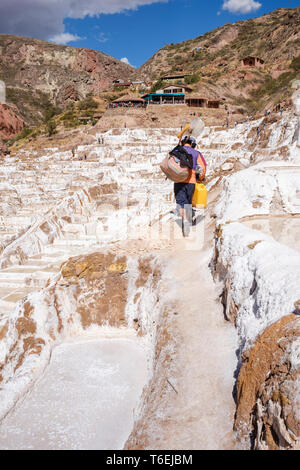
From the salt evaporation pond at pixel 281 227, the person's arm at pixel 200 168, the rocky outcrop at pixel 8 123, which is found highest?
the rocky outcrop at pixel 8 123

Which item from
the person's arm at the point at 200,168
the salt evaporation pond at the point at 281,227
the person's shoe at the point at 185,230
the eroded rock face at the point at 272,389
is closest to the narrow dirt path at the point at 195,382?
the eroded rock face at the point at 272,389

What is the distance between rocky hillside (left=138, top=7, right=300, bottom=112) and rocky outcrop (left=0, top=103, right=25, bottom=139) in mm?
27837

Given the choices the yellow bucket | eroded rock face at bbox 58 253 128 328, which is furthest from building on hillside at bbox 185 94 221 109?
eroded rock face at bbox 58 253 128 328

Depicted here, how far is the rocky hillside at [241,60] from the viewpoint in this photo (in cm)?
4206

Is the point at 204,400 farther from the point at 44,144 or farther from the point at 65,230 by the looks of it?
the point at 44,144

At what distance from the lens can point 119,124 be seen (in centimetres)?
3394

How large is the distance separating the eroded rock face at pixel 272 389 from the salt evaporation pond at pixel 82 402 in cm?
227

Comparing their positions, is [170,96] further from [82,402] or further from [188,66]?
[82,402]

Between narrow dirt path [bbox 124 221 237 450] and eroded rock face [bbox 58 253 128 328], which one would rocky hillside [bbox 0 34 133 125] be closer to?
eroded rock face [bbox 58 253 128 328]

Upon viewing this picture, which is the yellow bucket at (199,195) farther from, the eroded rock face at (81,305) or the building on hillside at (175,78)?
the building on hillside at (175,78)

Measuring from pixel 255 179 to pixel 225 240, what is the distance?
9.34 feet

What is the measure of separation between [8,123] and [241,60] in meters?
39.6
